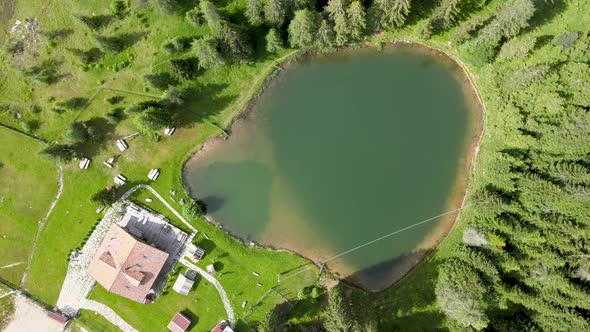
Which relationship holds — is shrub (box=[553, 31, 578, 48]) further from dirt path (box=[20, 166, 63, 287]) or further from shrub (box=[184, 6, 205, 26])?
dirt path (box=[20, 166, 63, 287])

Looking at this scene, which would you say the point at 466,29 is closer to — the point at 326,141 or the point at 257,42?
the point at 326,141

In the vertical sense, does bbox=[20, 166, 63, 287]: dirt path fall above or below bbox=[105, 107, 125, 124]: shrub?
below

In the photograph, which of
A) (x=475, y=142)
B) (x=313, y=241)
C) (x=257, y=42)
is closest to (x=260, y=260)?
(x=313, y=241)

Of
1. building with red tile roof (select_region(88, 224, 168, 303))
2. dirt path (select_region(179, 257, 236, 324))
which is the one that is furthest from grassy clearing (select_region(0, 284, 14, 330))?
dirt path (select_region(179, 257, 236, 324))

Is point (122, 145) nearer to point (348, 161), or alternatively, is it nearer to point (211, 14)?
point (211, 14)

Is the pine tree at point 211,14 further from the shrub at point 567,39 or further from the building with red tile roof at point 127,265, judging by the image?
the shrub at point 567,39

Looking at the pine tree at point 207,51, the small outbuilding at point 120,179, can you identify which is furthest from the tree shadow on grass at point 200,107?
the small outbuilding at point 120,179
